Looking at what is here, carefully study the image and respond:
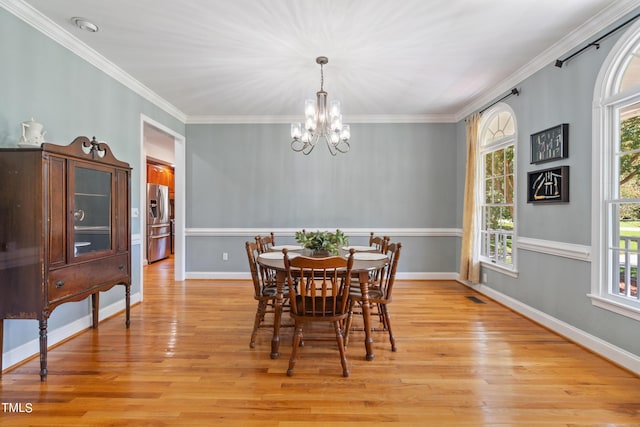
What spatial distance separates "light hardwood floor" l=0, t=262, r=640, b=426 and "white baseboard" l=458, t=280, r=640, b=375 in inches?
3.0

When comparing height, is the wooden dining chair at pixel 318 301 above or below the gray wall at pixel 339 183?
below

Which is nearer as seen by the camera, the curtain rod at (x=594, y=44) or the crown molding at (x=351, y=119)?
the curtain rod at (x=594, y=44)

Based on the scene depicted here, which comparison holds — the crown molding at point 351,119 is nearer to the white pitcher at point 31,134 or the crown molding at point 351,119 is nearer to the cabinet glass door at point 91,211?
the cabinet glass door at point 91,211

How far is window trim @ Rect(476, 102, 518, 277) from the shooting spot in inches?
150

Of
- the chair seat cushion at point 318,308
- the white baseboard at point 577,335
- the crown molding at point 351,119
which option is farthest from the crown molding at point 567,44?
the chair seat cushion at point 318,308

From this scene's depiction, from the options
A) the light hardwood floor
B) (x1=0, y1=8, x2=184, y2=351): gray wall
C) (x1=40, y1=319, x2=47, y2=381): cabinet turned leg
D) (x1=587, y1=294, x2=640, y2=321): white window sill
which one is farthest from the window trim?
(x1=0, y1=8, x2=184, y2=351): gray wall

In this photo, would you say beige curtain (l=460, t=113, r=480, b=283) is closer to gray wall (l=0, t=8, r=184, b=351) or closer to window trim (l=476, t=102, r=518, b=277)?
window trim (l=476, t=102, r=518, b=277)

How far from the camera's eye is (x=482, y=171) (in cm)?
469

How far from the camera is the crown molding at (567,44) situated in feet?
8.09

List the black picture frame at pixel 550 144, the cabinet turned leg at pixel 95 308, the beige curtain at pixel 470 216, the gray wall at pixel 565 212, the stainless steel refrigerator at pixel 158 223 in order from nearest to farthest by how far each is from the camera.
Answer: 1. the gray wall at pixel 565 212
2. the black picture frame at pixel 550 144
3. the cabinet turned leg at pixel 95 308
4. the beige curtain at pixel 470 216
5. the stainless steel refrigerator at pixel 158 223

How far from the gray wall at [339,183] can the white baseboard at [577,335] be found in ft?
5.40

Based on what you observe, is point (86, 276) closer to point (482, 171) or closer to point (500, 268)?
point (500, 268)

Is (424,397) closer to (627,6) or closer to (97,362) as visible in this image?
(97,362)

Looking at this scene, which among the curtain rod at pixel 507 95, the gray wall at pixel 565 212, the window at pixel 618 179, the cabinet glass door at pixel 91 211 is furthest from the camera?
the curtain rod at pixel 507 95
